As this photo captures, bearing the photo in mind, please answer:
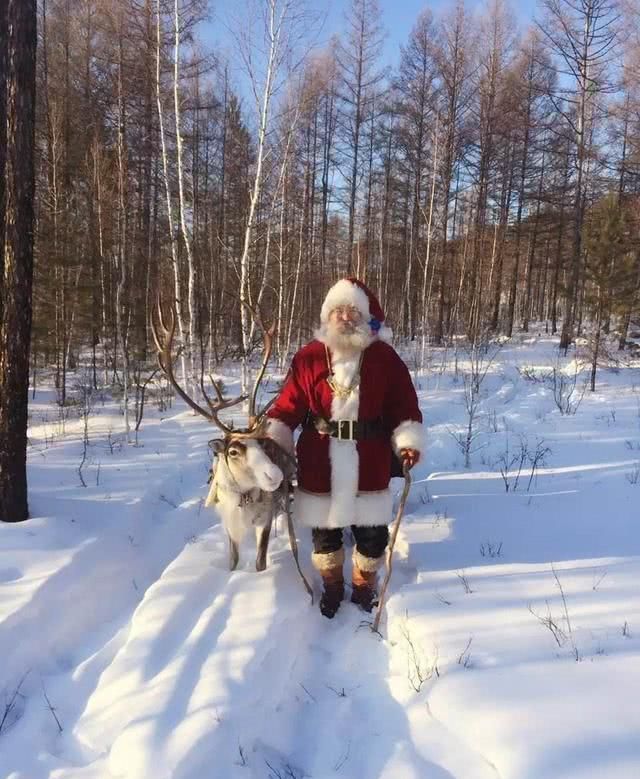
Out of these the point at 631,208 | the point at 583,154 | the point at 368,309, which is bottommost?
the point at 368,309

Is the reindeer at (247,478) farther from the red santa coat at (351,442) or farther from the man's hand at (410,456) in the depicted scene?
the man's hand at (410,456)

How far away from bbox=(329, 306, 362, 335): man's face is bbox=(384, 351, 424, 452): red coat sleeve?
14.0 inches

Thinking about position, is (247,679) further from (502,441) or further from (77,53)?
(77,53)

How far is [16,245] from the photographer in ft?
13.5

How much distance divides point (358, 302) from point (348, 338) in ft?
0.84

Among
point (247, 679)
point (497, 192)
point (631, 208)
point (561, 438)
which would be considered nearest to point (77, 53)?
point (497, 192)

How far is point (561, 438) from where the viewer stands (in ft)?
22.7

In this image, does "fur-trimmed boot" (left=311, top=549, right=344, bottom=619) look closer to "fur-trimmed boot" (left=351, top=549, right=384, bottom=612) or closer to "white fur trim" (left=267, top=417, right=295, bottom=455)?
"fur-trimmed boot" (left=351, top=549, right=384, bottom=612)

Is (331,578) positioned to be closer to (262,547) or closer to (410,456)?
(262,547)

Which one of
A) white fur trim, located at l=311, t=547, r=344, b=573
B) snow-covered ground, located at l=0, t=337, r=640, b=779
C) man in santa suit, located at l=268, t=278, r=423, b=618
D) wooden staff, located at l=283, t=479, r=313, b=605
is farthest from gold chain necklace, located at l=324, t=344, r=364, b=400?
snow-covered ground, located at l=0, t=337, r=640, b=779

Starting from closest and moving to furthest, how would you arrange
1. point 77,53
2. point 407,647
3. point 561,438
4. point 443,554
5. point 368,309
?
point 407,647 < point 368,309 < point 443,554 < point 561,438 < point 77,53

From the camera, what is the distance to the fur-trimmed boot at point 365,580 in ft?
11.0

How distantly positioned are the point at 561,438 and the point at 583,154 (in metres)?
12.3

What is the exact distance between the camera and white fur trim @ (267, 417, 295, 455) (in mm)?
3344
